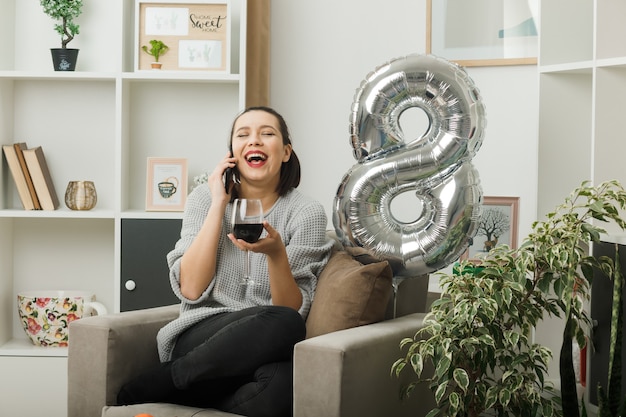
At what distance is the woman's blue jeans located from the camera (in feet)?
6.82

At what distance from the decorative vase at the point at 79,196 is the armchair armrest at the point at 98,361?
106 cm

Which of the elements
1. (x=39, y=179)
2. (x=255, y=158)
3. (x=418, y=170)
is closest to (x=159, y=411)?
(x=255, y=158)

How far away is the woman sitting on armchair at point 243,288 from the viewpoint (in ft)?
6.91

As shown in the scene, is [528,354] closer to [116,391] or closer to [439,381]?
[439,381]

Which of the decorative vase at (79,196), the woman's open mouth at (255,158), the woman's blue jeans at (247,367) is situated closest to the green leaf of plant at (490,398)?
the woman's blue jeans at (247,367)

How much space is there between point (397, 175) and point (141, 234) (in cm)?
108

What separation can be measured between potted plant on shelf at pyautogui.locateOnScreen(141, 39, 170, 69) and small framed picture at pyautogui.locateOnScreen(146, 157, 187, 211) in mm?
366

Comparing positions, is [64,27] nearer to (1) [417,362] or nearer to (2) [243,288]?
(2) [243,288]

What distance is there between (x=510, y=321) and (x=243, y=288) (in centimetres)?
77

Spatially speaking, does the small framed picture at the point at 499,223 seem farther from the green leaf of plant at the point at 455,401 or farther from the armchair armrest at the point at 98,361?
the armchair armrest at the point at 98,361

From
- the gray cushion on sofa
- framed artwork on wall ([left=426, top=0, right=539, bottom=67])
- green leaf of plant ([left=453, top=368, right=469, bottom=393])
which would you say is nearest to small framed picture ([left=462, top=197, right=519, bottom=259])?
framed artwork on wall ([left=426, top=0, right=539, bottom=67])

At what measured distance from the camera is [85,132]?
11.3 feet

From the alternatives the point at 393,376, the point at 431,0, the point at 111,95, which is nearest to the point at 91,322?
the point at 393,376

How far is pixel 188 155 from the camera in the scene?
11.2 feet
